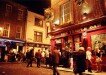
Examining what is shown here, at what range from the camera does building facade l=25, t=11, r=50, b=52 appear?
32906 mm

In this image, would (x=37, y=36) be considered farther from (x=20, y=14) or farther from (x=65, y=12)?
(x=65, y=12)

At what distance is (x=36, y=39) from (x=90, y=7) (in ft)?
60.1

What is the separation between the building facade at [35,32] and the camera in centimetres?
3291

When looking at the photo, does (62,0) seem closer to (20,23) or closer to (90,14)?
(90,14)

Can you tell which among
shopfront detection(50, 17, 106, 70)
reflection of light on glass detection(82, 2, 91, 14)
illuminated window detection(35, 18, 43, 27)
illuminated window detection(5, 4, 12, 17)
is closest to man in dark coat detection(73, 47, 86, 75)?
shopfront detection(50, 17, 106, 70)

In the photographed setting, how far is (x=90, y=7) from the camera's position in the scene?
1764 centimetres

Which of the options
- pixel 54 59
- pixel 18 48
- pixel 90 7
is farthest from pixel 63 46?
pixel 18 48

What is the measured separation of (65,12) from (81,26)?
4.30 meters

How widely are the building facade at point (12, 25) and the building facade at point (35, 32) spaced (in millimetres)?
986

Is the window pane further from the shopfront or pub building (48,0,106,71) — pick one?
the shopfront

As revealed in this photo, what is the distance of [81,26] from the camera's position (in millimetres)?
18312

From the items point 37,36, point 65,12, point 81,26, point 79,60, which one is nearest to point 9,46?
point 37,36

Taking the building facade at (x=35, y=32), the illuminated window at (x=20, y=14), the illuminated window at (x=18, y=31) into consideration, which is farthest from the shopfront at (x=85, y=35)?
the illuminated window at (x=20, y=14)

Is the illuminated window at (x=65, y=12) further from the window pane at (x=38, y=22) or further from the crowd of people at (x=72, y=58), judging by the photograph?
the window pane at (x=38, y=22)
